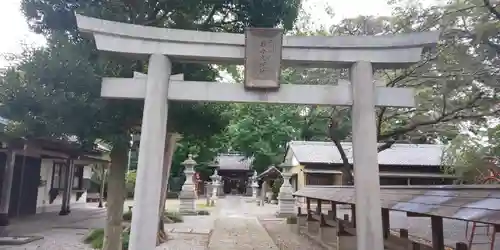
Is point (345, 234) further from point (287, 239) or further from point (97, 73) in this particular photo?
point (97, 73)

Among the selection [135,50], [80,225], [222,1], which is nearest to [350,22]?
[222,1]

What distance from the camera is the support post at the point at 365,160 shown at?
5527 millimetres

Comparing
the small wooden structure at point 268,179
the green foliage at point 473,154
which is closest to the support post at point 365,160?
the green foliage at point 473,154

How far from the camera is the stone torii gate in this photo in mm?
5723

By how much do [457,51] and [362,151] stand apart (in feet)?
19.7

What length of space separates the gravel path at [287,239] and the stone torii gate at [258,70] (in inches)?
233

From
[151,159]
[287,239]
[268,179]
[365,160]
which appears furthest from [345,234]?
[268,179]

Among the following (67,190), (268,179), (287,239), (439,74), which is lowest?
(287,239)

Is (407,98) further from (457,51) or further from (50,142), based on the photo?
(50,142)

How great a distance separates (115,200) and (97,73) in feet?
8.49

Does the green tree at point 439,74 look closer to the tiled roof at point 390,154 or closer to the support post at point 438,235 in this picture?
the support post at point 438,235

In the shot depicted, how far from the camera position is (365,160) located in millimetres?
5711

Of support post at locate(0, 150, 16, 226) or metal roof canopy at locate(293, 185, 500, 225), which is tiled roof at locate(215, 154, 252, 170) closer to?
support post at locate(0, 150, 16, 226)

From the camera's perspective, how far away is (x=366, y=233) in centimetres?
552
